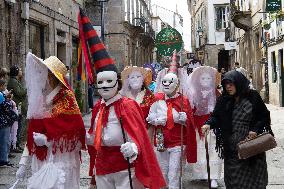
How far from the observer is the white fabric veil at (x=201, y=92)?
8.41 m

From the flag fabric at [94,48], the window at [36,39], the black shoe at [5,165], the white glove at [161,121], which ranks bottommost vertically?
the black shoe at [5,165]

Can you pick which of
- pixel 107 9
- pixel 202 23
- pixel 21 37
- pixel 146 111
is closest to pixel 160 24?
pixel 202 23

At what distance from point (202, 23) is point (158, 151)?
136 ft

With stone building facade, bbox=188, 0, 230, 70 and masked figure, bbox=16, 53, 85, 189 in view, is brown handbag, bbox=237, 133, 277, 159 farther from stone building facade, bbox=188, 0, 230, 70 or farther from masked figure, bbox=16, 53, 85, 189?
stone building facade, bbox=188, 0, 230, 70

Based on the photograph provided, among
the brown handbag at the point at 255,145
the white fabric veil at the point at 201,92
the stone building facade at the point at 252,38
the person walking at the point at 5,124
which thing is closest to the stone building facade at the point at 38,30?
the person walking at the point at 5,124

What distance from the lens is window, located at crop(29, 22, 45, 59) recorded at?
50.2 ft

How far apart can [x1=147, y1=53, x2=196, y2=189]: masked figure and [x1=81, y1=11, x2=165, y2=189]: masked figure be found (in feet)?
A: 6.96

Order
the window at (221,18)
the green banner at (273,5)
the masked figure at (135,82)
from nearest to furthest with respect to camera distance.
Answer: the masked figure at (135,82)
the green banner at (273,5)
the window at (221,18)

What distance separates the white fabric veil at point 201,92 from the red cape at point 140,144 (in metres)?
3.42

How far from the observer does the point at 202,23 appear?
47.8 m

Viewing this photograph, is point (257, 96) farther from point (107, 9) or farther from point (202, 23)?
point (202, 23)

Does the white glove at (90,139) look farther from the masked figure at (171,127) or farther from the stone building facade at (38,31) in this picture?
the stone building facade at (38,31)

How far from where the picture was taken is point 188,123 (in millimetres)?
7441

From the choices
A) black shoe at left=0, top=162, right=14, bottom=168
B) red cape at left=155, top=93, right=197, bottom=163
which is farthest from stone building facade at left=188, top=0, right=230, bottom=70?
red cape at left=155, top=93, right=197, bottom=163
